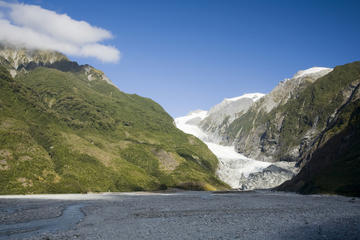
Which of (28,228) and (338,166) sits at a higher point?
(338,166)

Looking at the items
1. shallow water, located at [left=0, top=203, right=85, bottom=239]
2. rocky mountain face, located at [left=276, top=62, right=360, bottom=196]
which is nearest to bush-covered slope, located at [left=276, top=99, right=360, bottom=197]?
rocky mountain face, located at [left=276, top=62, right=360, bottom=196]

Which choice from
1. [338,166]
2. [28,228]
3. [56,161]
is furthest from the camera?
[56,161]

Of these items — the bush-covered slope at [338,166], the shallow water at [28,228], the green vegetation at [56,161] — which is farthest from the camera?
the green vegetation at [56,161]

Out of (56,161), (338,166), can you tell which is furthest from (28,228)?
(56,161)

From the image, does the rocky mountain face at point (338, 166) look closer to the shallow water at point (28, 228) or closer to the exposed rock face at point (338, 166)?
the exposed rock face at point (338, 166)

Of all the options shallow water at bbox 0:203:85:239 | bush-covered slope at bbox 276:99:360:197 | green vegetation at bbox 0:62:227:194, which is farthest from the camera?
green vegetation at bbox 0:62:227:194

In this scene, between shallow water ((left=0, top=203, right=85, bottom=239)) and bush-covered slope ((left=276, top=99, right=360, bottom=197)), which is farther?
bush-covered slope ((left=276, top=99, right=360, bottom=197))

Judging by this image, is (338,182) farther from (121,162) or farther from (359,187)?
(121,162)

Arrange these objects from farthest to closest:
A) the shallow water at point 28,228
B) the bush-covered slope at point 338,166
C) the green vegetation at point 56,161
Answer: the green vegetation at point 56,161 < the bush-covered slope at point 338,166 < the shallow water at point 28,228

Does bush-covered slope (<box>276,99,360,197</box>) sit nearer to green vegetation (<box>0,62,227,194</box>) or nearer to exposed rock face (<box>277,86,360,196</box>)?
exposed rock face (<box>277,86,360,196</box>)

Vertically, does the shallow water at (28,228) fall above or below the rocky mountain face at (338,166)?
below

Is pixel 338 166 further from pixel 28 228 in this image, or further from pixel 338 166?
pixel 28 228

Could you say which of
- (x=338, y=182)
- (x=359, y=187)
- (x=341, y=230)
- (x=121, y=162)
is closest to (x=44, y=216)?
(x=341, y=230)

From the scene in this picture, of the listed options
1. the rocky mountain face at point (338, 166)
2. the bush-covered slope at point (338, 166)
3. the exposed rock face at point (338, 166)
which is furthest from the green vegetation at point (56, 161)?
the exposed rock face at point (338, 166)
